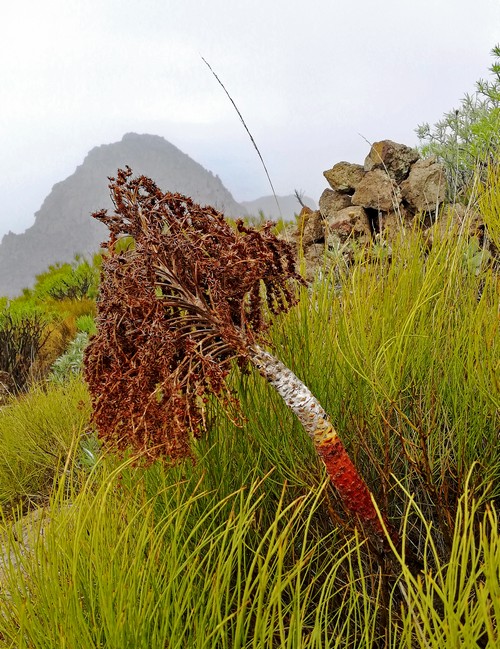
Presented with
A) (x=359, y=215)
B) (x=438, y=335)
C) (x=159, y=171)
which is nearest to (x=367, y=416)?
(x=438, y=335)

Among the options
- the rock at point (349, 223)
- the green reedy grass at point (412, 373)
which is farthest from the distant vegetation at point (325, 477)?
the rock at point (349, 223)

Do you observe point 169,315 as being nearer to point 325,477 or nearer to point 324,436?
point 324,436

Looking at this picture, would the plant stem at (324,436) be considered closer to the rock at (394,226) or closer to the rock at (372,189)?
the rock at (394,226)

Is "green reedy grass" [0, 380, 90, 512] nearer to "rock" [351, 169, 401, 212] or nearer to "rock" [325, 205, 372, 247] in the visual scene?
"rock" [325, 205, 372, 247]

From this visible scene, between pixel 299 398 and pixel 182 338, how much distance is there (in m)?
0.36

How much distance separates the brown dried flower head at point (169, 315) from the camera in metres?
1.45

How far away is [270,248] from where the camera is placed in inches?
63.4

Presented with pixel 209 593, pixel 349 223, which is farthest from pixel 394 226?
pixel 209 593

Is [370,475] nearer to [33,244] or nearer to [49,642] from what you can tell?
[49,642]

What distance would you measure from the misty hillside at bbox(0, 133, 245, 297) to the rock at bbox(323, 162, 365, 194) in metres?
64.2

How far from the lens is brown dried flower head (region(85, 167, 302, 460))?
4.77 feet

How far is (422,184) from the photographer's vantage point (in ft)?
15.0

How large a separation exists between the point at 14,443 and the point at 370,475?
3.62 metres

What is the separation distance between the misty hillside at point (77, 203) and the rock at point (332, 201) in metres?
64.0
